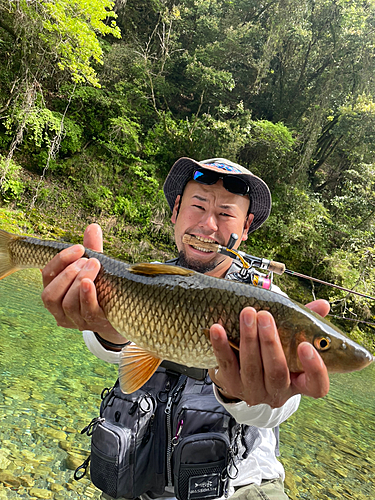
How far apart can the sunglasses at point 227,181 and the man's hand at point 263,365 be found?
5.50 feet

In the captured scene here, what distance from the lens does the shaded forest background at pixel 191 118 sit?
1310 centimetres

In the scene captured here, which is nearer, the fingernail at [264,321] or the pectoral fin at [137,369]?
the fingernail at [264,321]

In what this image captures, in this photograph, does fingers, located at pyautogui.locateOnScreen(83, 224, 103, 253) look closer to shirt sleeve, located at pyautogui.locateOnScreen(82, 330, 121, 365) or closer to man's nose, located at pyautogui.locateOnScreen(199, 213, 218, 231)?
shirt sleeve, located at pyautogui.locateOnScreen(82, 330, 121, 365)

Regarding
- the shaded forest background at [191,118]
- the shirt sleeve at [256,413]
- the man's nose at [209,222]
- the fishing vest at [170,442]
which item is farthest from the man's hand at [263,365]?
the shaded forest background at [191,118]

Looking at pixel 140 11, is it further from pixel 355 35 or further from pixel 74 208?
pixel 74 208

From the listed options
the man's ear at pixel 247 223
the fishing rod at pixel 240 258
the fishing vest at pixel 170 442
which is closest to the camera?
the fishing vest at pixel 170 442

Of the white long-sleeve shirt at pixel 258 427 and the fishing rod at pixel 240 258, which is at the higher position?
the fishing rod at pixel 240 258

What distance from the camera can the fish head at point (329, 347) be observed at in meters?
1.39

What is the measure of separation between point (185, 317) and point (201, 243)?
1124 mm

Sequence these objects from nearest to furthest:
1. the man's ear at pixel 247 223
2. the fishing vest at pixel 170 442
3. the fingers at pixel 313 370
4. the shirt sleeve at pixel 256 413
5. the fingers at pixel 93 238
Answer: the fingers at pixel 313 370
the shirt sleeve at pixel 256 413
the fishing vest at pixel 170 442
the fingers at pixel 93 238
the man's ear at pixel 247 223

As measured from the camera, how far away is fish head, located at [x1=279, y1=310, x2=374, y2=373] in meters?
1.39

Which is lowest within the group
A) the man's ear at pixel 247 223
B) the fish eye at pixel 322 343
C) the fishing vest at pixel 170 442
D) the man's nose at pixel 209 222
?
the fishing vest at pixel 170 442

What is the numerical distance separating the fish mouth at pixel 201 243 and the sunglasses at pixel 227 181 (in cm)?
52

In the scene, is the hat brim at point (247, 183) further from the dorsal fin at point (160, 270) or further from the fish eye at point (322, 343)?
the fish eye at point (322, 343)
